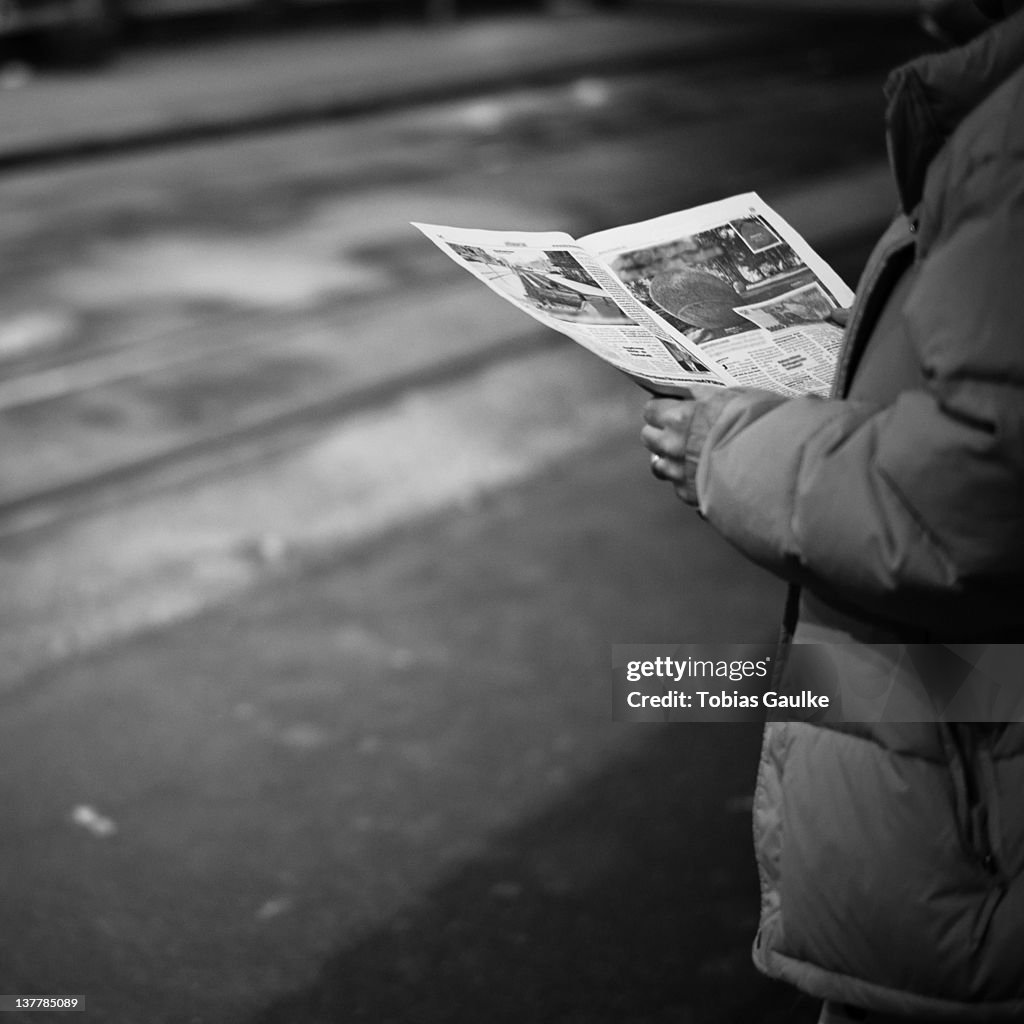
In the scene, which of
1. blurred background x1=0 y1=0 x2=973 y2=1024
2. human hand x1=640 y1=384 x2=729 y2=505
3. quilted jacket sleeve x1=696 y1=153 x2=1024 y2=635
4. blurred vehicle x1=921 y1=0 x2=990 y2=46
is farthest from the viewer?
blurred background x1=0 y1=0 x2=973 y2=1024

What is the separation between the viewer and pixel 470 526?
512 centimetres

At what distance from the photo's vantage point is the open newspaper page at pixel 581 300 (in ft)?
5.97

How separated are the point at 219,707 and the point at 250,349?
A: 3.20 m

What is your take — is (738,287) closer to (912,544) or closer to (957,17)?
(957,17)

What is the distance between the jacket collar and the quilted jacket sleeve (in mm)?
105

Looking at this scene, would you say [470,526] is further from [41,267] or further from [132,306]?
[41,267]

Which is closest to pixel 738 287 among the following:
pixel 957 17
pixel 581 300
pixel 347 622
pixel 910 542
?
pixel 581 300

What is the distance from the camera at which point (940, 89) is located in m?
1.50

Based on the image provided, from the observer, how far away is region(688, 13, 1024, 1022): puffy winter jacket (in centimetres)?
140

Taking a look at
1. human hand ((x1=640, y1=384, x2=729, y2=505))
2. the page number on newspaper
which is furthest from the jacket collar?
the page number on newspaper

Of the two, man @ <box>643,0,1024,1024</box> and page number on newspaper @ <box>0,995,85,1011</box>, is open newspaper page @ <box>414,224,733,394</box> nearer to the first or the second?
man @ <box>643,0,1024,1024</box>

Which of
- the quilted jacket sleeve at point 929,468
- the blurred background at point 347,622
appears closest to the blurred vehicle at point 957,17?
the blurred background at point 347,622

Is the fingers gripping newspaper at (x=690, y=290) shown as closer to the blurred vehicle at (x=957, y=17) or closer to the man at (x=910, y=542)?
the man at (x=910, y=542)

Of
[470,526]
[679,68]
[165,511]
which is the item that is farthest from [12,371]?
[679,68]
